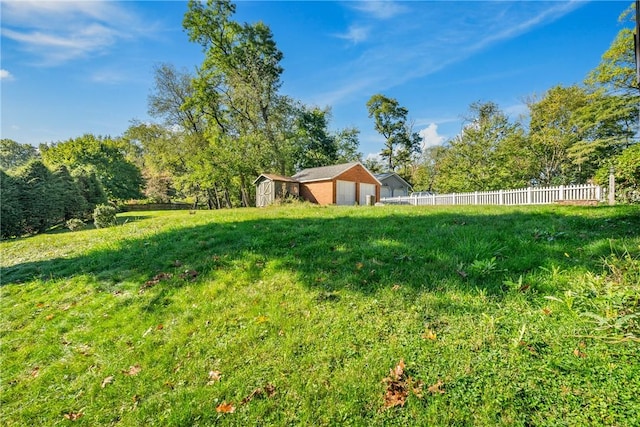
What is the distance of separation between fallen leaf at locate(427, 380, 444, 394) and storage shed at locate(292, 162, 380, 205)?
16588 mm

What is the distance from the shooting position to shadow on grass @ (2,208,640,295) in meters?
3.27

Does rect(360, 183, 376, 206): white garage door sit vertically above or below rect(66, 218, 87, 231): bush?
above

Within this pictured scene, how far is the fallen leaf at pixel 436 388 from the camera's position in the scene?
190cm

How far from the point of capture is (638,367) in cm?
178

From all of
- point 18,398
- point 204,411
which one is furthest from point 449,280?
point 18,398

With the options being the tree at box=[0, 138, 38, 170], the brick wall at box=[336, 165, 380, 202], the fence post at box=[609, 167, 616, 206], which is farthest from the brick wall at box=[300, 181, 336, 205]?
the tree at box=[0, 138, 38, 170]

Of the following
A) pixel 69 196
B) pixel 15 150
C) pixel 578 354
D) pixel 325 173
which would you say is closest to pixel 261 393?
pixel 578 354

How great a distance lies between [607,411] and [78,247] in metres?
8.82

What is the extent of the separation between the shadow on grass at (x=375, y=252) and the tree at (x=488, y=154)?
16.1 m

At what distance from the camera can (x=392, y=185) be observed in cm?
2875

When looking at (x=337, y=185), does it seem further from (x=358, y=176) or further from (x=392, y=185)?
(x=392, y=185)

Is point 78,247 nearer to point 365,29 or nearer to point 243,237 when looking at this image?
point 243,237

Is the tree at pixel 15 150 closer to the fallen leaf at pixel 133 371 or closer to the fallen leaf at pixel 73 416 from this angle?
the fallen leaf at pixel 133 371

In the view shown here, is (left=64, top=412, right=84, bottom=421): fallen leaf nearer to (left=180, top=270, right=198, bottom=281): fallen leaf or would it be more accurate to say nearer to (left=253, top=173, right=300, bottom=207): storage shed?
(left=180, top=270, right=198, bottom=281): fallen leaf
